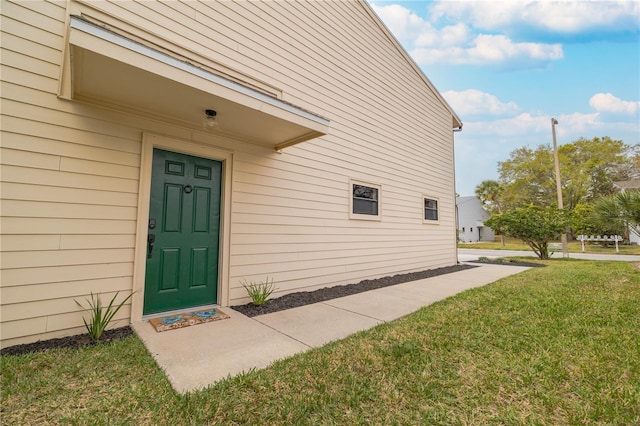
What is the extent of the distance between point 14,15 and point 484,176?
39.7 m

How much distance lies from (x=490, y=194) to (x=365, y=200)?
33.5 metres

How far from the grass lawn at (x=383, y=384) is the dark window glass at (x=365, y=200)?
316 centimetres

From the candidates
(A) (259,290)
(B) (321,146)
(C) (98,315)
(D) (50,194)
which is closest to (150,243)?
(C) (98,315)

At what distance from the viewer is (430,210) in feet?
27.0

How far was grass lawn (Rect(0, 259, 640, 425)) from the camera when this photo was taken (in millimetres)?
1543

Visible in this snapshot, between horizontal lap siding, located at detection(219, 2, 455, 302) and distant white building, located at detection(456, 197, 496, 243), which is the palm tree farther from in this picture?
horizontal lap siding, located at detection(219, 2, 455, 302)

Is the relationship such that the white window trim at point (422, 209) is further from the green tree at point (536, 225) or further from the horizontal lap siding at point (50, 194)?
the horizontal lap siding at point (50, 194)

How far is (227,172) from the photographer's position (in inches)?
149

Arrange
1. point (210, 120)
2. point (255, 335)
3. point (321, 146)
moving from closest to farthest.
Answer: point (255, 335)
point (210, 120)
point (321, 146)

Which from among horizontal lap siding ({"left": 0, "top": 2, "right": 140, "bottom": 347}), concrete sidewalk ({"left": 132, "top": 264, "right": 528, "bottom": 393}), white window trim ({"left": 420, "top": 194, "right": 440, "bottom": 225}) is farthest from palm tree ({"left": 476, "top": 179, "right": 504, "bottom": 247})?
horizontal lap siding ({"left": 0, "top": 2, "right": 140, "bottom": 347})

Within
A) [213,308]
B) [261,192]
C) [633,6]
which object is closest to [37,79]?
[261,192]

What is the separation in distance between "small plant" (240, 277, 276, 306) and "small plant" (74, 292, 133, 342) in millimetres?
1429

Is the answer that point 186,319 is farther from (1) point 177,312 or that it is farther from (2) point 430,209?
(2) point 430,209

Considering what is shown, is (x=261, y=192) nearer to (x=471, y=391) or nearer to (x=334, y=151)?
(x=334, y=151)
